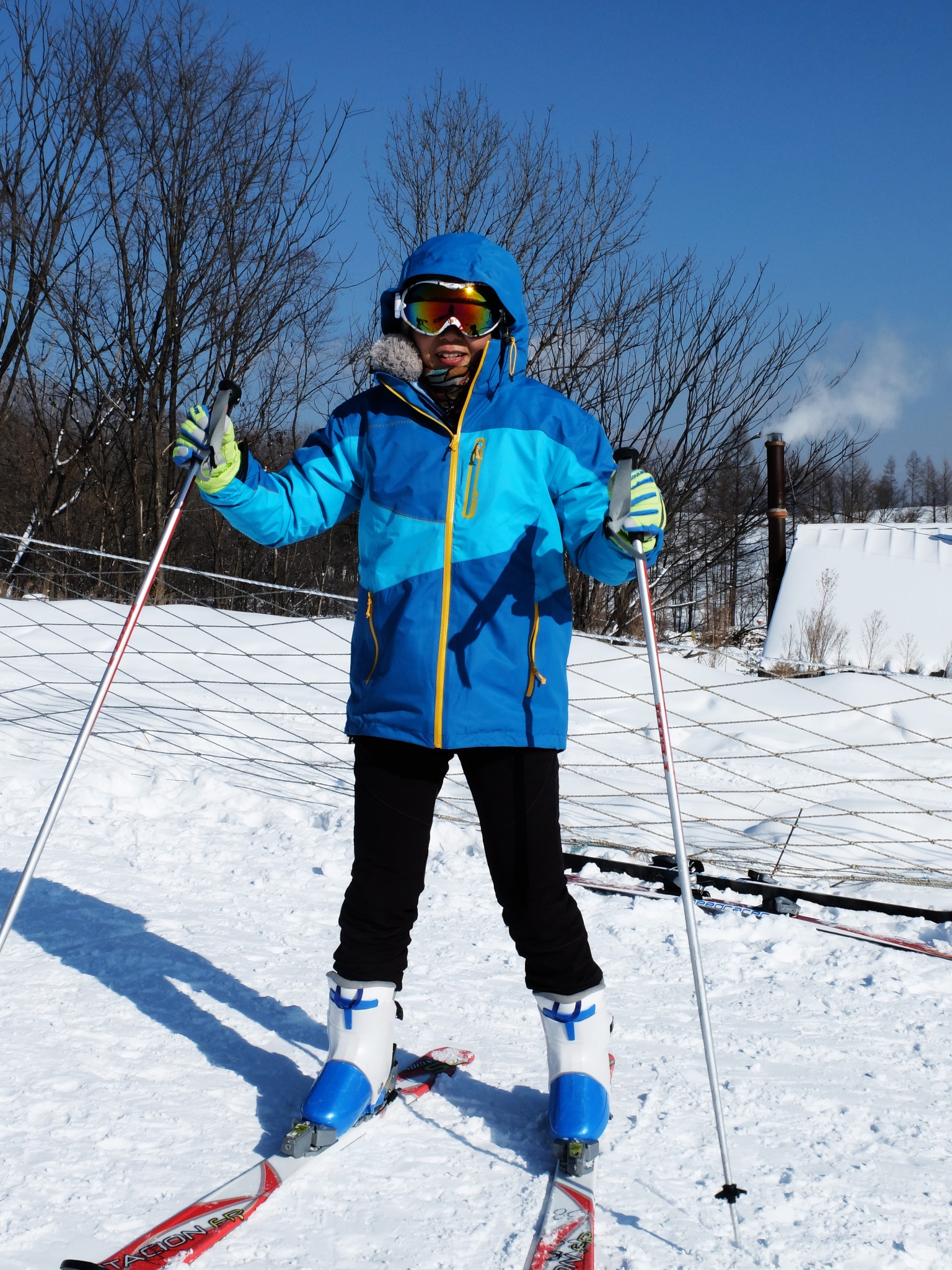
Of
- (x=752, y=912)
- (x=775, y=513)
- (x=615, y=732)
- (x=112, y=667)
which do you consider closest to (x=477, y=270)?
(x=112, y=667)

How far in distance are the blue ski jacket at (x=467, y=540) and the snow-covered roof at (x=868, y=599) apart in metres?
8.38

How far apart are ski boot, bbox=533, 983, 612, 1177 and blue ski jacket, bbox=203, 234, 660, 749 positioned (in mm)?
423

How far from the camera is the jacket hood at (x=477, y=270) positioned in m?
1.56

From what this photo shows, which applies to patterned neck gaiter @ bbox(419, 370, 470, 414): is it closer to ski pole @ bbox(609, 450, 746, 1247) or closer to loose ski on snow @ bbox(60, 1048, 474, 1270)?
ski pole @ bbox(609, 450, 746, 1247)

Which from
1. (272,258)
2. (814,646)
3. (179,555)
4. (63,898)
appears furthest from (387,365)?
(179,555)

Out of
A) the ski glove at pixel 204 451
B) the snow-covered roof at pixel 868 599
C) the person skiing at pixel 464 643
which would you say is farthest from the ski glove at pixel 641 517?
the snow-covered roof at pixel 868 599

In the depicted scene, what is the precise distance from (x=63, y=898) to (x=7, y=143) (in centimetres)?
748

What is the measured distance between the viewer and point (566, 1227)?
1.22 m

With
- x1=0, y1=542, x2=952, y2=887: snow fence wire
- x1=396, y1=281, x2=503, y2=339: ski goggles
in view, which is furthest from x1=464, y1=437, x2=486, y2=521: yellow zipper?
x1=0, y1=542, x2=952, y2=887: snow fence wire

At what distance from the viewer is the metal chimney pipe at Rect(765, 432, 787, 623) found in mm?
8836

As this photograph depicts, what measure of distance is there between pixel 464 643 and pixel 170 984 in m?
1.02

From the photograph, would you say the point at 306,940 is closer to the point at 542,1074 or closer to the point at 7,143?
the point at 542,1074

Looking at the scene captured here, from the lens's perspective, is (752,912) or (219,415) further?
(752,912)

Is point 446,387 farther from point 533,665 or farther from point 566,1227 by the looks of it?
Result: point 566,1227
